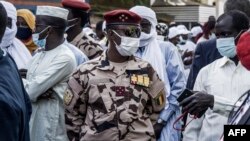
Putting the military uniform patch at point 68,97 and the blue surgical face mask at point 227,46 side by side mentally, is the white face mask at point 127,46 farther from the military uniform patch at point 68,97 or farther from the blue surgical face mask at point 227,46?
the blue surgical face mask at point 227,46

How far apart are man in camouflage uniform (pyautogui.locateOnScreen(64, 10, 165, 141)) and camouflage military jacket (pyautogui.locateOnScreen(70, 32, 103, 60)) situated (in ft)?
5.65

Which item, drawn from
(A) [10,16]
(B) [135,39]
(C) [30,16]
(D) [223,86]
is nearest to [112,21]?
(B) [135,39]

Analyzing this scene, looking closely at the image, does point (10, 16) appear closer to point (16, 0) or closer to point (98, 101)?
point (98, 101)

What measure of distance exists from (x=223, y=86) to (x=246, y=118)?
133cm

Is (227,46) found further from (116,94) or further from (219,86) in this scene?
(116,94)

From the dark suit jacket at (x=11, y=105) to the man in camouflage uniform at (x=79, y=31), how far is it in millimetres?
2753

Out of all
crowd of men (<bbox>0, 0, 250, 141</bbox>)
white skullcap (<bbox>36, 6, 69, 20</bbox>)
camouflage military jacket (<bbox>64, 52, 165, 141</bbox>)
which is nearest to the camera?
crowd of men (<bbox>0, 0, 250, 141</bbox>)

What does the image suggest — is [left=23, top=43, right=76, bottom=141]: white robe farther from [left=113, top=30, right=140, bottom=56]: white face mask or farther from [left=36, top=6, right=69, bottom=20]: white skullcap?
[left=113, top=30, right=140, bottom=56]: white face mask

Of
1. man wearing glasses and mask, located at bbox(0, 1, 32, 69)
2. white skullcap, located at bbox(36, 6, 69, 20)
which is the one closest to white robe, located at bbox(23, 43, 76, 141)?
white skullcap, located at bbox(36, 6, 69, 20)

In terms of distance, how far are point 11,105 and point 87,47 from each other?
10.7 ft

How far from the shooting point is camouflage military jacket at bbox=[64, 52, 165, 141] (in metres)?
4.71

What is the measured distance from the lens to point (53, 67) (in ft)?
18.0

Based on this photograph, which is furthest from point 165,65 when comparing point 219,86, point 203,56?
point 219,86

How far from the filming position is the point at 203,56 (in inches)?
245
